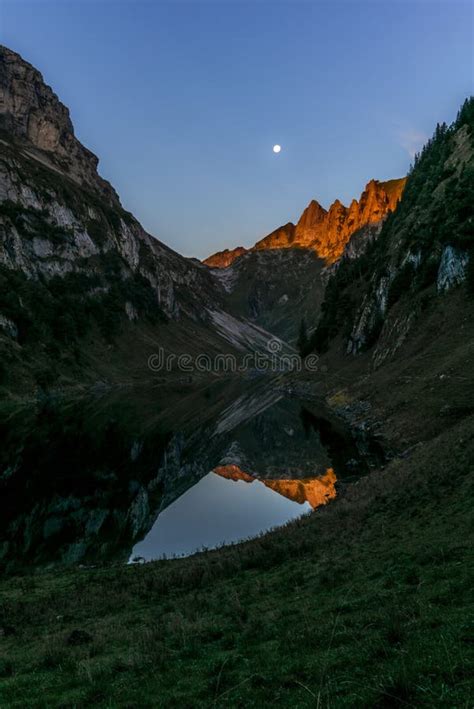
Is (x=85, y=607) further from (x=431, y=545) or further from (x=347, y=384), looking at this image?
(x=347, y=384)

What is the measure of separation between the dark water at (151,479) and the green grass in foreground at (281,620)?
675 cm

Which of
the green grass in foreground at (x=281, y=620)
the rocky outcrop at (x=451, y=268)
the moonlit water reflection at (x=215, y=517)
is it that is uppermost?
the rocky outcrop at (x=451, y=268)

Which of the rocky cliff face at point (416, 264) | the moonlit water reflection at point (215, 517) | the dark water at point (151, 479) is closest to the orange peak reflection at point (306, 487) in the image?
the dark water at point (151, 479)

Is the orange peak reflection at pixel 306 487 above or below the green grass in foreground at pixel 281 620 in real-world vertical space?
above

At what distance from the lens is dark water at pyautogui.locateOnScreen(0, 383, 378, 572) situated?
108ft

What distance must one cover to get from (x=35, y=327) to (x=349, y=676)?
5392 inches

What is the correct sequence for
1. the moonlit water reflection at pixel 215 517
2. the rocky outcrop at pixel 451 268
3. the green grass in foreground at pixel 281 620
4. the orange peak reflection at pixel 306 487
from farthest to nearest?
the rocky outcrop at pixel 451 268 < the orange peak reflection at pixel 306 487 < the moonlit water reflection at pixel 215 517 < the green grass in foreground at pixel 281 620

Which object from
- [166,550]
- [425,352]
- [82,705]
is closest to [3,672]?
[82,705]

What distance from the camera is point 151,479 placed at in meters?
46.8

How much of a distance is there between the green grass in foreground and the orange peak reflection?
36.3 feet

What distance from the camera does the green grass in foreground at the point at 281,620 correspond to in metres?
8.99

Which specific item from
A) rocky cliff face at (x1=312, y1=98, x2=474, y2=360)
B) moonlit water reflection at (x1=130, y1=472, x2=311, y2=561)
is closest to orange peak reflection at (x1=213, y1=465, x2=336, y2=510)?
moonlit water reflection at (x1=130, y1=472, x2=311, y2=561)

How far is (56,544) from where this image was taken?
32125 millimetres

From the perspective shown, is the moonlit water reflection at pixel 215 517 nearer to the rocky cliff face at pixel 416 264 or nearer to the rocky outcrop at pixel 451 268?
the rocky cliff face at pixel 416 264
